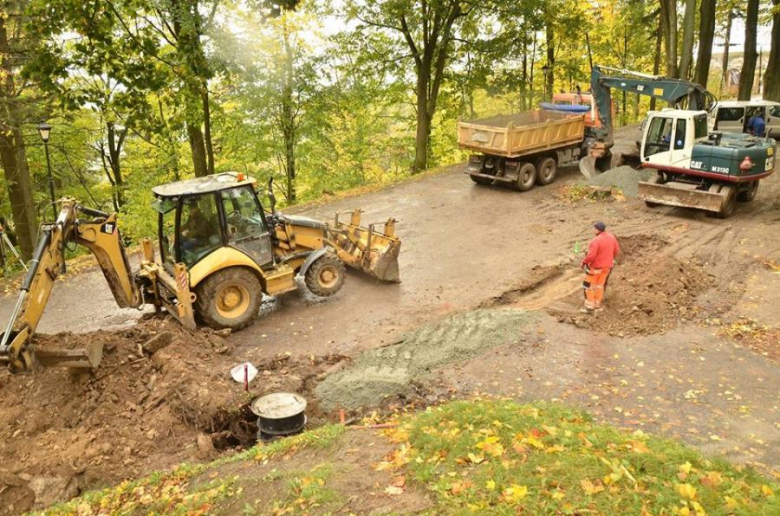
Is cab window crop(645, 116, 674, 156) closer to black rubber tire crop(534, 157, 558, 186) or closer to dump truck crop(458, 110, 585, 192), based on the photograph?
dump truck crop(458, 110, 585, 192)

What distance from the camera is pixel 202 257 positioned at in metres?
9.05

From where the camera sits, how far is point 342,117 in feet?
77.0

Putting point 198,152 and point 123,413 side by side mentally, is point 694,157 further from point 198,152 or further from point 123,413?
point 198,152

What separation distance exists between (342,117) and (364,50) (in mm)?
3052

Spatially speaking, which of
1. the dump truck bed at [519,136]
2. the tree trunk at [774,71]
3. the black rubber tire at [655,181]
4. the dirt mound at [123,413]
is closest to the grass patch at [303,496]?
the dirt mound at [123,413]

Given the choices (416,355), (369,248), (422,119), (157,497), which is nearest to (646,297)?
(416,355)

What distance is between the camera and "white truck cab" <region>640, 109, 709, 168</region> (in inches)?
567

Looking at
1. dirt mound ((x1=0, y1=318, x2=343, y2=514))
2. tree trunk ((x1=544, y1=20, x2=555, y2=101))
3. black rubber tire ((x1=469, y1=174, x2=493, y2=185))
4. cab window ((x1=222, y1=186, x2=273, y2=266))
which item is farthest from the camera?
tree trunk ((x1=544, y1=20, x2=555, y2=101))

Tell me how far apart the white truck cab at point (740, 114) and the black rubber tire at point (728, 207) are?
7.10m

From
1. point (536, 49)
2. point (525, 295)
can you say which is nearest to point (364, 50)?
point (536, 49)

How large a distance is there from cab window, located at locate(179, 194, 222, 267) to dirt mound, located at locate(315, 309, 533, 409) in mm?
3053

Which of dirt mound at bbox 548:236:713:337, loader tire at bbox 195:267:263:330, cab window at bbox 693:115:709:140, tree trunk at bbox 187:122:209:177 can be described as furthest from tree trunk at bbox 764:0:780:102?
loader tire at bbox 195:267:263:330

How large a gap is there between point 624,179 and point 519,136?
322 centimetres

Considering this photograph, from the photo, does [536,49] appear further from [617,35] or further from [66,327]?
[66,327]
